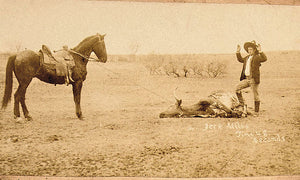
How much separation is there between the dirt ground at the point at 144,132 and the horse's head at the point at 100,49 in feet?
0.35

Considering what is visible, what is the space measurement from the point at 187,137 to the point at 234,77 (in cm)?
91

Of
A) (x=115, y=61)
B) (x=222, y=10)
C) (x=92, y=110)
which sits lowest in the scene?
(x=92, y=110)

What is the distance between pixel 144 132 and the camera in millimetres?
2990

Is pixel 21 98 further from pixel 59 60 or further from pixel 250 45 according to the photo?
pixel 250 45

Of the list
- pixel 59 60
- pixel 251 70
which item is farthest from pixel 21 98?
pixel 251 70

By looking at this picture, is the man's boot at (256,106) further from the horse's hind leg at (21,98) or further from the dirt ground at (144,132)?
the horse's hind leg at (21,98)

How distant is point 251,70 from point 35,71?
7.99 ft

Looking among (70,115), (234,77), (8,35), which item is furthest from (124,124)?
(8,35)

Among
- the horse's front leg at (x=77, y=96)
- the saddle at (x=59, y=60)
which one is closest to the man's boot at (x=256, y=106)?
the horse's front leg at (x=77, y=96)

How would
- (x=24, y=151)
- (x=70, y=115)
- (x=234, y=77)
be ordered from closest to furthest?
(x=24, y=151) → (x=70, y=115) → (x=234, y=77)

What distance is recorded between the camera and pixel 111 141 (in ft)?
9.58

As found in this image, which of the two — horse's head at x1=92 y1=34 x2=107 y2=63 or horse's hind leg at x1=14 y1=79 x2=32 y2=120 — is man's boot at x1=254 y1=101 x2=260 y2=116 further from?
horse's hind leg at x1=14 y1=79 x2=32 y2=120

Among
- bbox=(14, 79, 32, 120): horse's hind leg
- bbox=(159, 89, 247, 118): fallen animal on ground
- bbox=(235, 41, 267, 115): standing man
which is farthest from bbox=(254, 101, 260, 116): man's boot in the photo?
bbox=(14, 79, 32, 120): horse's hind leg

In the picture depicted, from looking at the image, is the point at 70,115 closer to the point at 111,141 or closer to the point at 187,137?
the point at 111,141
